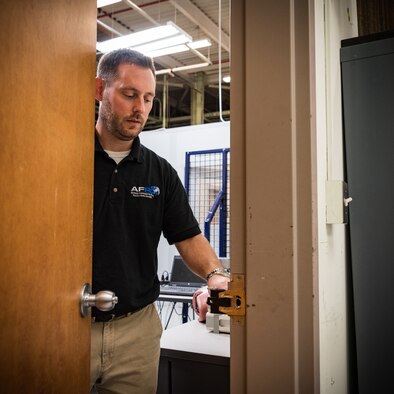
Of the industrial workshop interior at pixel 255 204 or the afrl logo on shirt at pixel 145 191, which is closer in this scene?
the industrial workshop interior at pixel 255 204

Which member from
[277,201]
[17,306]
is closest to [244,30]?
[277,201]

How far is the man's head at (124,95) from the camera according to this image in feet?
4.62

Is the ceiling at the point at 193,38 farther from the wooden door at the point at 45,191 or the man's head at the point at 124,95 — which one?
the wooden door at the point at 45,191

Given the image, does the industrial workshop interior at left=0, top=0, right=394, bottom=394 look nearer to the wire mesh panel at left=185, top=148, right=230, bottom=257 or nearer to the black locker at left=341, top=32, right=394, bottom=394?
the black locker at left=341, top=32, right=394, bottom=394

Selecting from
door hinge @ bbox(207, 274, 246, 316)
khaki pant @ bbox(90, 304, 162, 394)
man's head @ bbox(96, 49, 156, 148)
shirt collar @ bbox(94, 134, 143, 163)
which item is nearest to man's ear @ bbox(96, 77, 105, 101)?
man's head @ bbox(96, 49, 156, 148)

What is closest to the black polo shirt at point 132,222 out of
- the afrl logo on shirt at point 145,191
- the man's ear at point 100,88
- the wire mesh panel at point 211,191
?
the afrl logo on shirt at point 145,191

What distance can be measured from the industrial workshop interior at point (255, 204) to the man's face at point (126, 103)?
0.38 metres

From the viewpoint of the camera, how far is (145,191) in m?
1.41

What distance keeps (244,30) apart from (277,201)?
347 mm

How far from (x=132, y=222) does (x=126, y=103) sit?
0.41 metres

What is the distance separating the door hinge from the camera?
0.81 metres

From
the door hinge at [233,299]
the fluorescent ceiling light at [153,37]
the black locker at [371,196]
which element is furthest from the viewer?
the fluorescent ceiling light at [153,37]

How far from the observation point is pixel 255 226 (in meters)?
0.80

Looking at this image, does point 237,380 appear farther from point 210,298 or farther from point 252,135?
point 252,135
